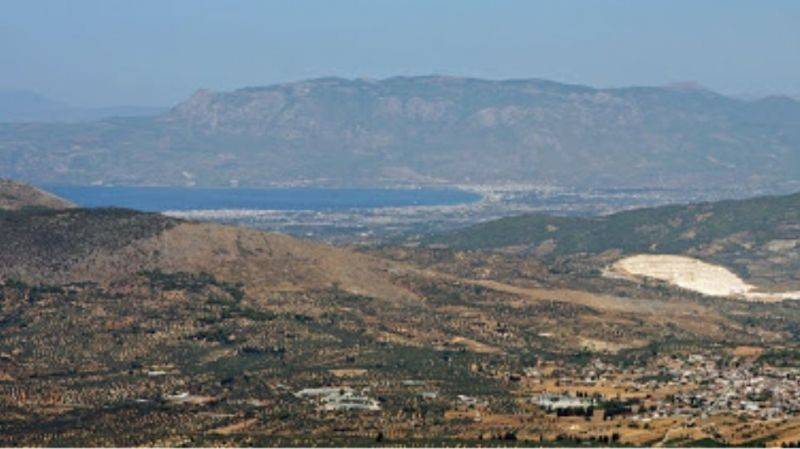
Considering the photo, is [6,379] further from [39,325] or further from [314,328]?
[314,328]

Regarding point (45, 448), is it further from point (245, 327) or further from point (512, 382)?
point (245, 327)

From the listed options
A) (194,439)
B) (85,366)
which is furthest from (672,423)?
(85,366)

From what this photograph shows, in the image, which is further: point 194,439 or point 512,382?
point 512,382

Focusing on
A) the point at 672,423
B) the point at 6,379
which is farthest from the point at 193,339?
the point at 672,423

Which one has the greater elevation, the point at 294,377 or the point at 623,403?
the point at 623,403

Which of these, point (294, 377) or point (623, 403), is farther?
point (294, 377)

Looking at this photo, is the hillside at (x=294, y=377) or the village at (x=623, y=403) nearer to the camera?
the village at (x=623, y=403)

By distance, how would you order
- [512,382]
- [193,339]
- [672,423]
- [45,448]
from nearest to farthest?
[45,448] < [672,423] < [512,382] < [193,339]

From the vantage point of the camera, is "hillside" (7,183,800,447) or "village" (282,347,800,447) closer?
"village" (282,347,800,447)

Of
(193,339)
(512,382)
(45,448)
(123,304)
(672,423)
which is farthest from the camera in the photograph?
(123,304)
